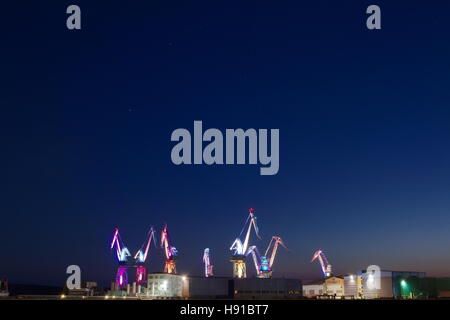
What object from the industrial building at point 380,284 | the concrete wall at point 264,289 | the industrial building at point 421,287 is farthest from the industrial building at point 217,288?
the industrial building at point 421,287

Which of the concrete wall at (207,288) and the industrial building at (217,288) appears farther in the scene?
the concrete wall at (207,288)

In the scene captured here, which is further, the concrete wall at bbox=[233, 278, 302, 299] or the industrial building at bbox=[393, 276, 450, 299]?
the concrete wall at bbox=[233, 278, 302, 299]

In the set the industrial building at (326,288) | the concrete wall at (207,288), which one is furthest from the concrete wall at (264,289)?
the industrial building at (326,288)

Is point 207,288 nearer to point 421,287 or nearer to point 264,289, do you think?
point 264,289

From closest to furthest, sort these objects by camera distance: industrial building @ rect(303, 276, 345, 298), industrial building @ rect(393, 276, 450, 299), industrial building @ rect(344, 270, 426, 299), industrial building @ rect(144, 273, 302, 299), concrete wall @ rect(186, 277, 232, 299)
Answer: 1. industrial building @ rect(393, 276, 450, 299)
2. industrial building @ rect(344, 270, 426, 299)
3. industrial building @ rect(144, 273, 302, 299)
4. concrete wall @ rect(186, 277, 232, 299)
5. industrial building @ rect(303, 276, 345, 298)

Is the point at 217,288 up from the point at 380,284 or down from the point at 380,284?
down

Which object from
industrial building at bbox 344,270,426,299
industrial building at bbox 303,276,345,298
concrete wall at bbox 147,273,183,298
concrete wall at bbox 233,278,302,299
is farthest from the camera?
concrete wall at bbox 233,278,302,299

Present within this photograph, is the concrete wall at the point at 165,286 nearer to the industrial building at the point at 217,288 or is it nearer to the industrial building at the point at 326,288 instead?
the industrial building at the point at 217,288

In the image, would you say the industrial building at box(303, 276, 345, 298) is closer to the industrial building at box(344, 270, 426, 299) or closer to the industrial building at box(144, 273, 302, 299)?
the industrial building at box(144, 273, 302, 299)

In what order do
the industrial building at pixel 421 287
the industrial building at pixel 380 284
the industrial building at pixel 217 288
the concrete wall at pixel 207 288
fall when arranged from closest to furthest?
the industrial building at pixel 421 287 < the industrial building at pixel 380 284 < the industrial building at pixel 217 288 < the concrete wall at pixel 207 288

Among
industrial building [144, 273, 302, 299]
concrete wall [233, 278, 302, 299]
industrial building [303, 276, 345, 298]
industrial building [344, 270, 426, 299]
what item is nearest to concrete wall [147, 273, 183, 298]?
industrial building [144, 273, 302, 299]

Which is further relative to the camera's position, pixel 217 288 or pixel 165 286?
pixel 217 288

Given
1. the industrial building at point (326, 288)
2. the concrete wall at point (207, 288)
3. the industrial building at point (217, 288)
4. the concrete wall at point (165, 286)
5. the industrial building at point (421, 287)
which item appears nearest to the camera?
the industrial building at point (421, 287)

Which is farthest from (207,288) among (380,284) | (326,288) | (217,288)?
(380,284)
